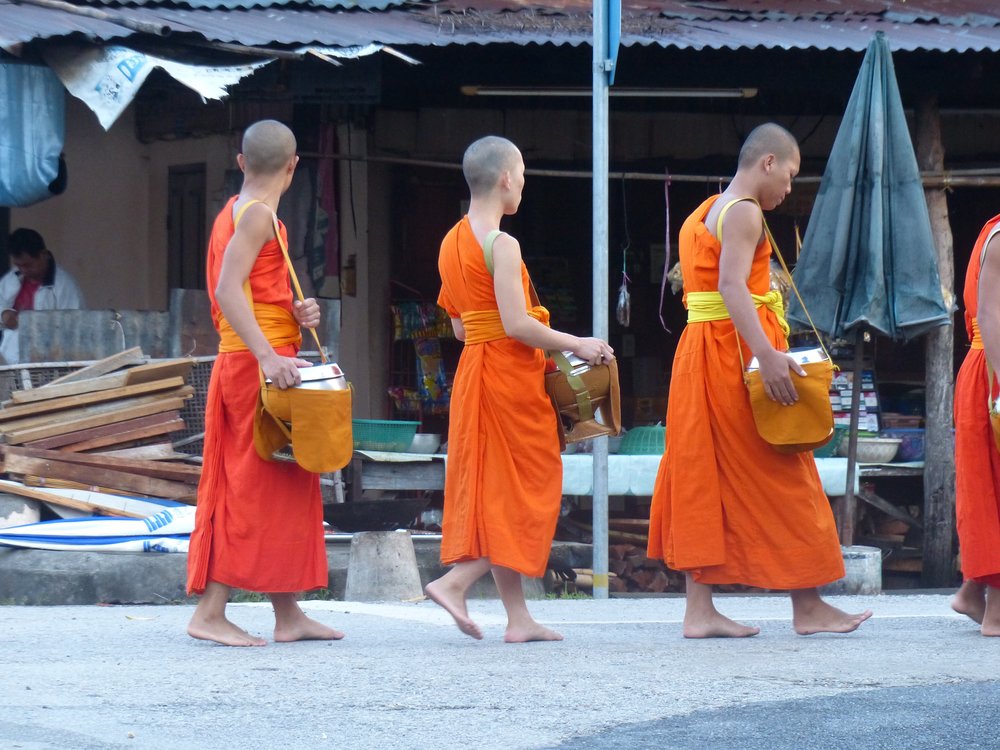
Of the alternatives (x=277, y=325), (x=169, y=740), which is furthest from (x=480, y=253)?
(x=169, y=740)

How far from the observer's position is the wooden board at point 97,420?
25.2ft

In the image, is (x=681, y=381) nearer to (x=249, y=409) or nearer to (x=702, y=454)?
(x=702, y=454)

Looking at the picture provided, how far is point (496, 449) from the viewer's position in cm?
505

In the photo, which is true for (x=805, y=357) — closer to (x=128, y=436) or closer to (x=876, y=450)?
(x=128, y=436)

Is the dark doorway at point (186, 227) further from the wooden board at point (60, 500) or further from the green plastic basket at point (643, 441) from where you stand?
the green plastic basket at point (643, 441)

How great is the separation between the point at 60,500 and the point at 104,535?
0.39 metres

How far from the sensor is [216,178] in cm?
990

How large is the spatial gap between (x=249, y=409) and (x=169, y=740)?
5.07 feet

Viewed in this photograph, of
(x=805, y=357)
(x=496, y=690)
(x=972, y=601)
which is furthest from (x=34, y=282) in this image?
(x=972, y=601)

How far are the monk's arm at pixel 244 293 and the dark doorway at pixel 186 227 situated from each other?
206 inches

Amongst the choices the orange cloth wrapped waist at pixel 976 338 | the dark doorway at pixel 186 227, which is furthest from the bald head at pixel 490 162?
the dark doorway at pixel 186 227

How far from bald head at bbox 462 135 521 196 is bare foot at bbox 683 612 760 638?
1634 mm

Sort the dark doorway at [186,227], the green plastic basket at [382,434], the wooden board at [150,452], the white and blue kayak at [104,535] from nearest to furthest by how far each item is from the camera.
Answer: the white and blue kayak at [104,535]
the wooden board at [150,452]
the green plastic basket at [382,434]
the dark doorway at [186,227]

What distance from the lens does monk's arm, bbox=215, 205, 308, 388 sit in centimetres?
485
